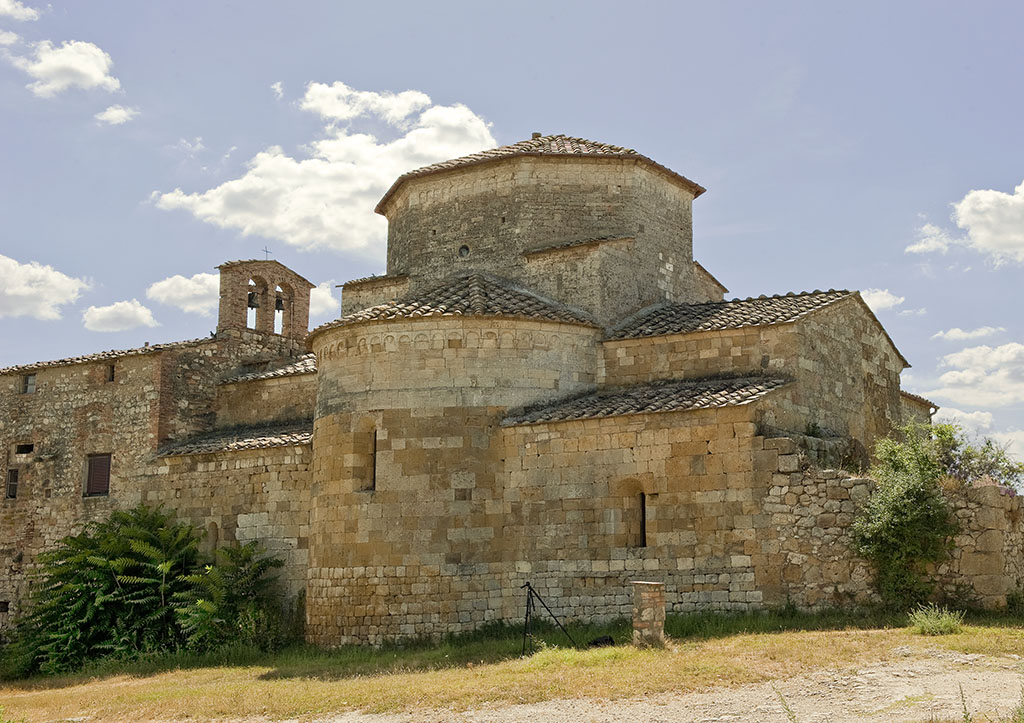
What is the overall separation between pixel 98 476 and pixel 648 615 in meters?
15.2

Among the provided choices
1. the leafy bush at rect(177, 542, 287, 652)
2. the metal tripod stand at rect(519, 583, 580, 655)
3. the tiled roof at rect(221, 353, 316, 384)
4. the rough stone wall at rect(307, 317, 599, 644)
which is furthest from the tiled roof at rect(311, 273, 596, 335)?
the leafy bush at rect(177, 542, 287, 652)

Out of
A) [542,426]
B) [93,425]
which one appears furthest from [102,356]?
[542,426]

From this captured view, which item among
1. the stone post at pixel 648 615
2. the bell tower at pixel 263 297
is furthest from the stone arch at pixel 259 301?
the stone post at pixel 648 615

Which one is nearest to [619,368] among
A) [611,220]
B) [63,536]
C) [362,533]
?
[611,220]

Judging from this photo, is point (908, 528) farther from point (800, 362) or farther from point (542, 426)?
point (542, 426)

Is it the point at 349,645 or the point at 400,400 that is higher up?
the point at 400,400

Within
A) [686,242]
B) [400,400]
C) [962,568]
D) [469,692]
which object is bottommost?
[469,692]

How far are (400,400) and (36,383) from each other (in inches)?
497

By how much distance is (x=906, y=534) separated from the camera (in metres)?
14.0

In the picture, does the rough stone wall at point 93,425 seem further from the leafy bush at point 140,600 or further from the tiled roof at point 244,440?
the leafy bush at point 140,600

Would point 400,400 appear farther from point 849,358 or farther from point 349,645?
point 849,358

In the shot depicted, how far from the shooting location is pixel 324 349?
60.2 feet

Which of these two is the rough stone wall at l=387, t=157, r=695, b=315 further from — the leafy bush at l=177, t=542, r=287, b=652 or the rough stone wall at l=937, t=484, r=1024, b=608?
the rough stone wall at l=937, t=484, r=1024, b=608

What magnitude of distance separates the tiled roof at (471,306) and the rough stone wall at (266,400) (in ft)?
13.5
